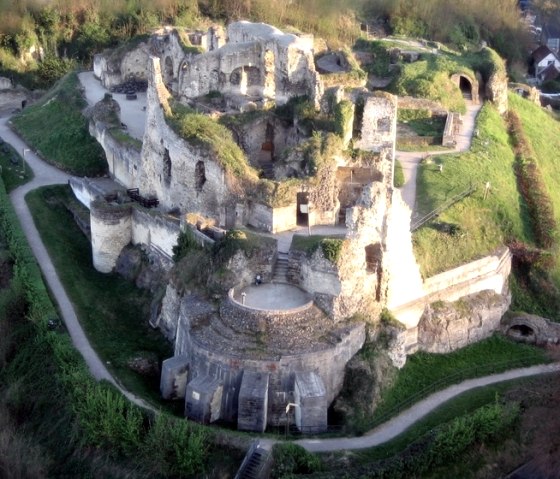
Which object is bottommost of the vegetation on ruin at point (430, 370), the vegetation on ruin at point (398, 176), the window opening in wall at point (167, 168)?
the vegetation on ruin at point (430, 370)

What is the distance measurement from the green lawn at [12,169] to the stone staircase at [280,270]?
1915 cm

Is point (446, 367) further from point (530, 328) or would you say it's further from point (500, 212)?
point (500, 212)

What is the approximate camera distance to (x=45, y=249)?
36281 mm

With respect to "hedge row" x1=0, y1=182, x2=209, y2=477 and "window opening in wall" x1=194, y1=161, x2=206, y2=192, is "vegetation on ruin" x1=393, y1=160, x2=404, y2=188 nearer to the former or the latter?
"window opening in wall" x1=194, y1=161, x2=206, y2=192

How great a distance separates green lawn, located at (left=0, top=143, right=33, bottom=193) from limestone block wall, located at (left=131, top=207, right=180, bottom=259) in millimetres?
10390

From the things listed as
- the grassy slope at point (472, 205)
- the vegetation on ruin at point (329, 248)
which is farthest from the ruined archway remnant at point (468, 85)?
the vegetation on ruin at point (329, 248)

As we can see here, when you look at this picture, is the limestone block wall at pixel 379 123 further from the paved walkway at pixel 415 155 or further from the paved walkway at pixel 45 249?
the paved walkway at pixel 45 249

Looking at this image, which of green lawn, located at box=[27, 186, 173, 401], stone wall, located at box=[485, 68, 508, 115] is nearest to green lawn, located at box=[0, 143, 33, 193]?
green lawn, located at box=[27, 186, 173, 401]

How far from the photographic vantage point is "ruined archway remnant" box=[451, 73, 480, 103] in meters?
51.9

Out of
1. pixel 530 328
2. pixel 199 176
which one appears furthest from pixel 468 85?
pixel 199 176

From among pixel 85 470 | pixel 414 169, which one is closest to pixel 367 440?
pixel 85 470

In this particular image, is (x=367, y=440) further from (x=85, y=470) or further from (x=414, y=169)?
(x=414, y=169)

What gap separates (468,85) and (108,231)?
90.0 feet

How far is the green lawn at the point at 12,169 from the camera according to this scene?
141ft
